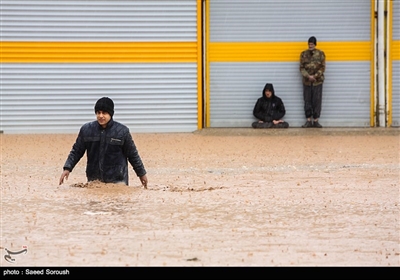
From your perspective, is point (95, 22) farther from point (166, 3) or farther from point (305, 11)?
point (305, 11)

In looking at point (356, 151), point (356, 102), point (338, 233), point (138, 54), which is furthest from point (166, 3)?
point (338, 233)

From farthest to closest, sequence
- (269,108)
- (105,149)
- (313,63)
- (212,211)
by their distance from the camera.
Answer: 1. (269,108)
2. (313,63)
3. (105,149)
4. (212,211)

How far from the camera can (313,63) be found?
19.7 m

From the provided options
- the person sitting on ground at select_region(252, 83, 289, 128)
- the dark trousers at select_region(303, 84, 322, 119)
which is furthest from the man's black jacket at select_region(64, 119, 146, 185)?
the dark trousers at select_region(303, 84, 322, 119)

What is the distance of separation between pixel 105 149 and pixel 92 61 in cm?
993

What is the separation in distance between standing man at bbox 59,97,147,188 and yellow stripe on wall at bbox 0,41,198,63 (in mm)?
9764

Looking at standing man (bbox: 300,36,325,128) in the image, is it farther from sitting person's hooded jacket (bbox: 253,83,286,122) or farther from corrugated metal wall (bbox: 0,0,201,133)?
corrugated metal wall (bbox: 0,0,201,133)

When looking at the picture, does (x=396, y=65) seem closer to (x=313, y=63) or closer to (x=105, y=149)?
(x=313, y=63)

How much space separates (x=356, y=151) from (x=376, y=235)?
7819mm

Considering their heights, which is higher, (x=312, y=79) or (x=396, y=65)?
(x=396, y=65)

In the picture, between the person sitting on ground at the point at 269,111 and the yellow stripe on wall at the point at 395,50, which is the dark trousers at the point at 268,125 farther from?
the yellow stripe on wall at the point at 395,50

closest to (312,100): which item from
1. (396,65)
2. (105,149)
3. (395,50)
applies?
(396,65)

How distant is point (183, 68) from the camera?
19875mm
